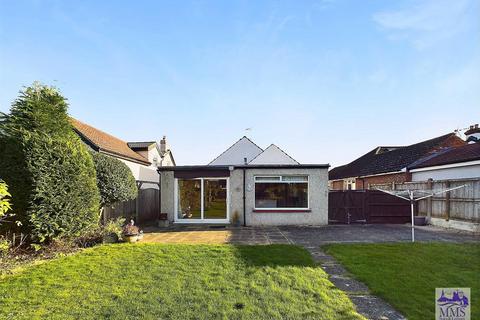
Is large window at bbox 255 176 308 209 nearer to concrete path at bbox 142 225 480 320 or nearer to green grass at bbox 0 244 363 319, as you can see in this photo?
concrete path at bbox 142 225 480 320

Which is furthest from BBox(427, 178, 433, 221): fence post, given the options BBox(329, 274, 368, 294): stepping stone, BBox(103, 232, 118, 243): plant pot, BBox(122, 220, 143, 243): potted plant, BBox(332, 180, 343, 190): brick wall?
BBox(103, 232, 118, 243): plant pot

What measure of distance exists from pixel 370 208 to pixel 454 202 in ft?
12.3

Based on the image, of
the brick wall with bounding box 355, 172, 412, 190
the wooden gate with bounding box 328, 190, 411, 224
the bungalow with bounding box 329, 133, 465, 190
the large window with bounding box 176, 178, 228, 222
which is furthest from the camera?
the bungalow with bounding box 329, 133, 465, 190

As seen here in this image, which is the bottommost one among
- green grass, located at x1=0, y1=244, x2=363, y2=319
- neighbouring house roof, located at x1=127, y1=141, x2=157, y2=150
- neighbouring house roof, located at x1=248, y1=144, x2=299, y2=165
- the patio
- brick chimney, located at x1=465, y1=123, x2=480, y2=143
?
the patio

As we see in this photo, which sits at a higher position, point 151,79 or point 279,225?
point 151,79

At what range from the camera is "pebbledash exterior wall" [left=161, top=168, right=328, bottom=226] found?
14.1 metres

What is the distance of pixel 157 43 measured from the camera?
35.6 ft

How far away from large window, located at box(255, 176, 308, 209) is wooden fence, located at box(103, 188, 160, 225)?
20.9 ft

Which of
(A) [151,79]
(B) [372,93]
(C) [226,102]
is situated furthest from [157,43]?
(B) [372,93]

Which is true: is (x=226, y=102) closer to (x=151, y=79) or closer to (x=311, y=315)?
(x=151, y=79)

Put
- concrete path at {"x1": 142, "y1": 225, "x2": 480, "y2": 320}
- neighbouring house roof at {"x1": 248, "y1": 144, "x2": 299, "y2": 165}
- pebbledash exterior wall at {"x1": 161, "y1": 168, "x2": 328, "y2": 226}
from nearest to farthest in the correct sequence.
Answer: concrete path at {"x1": 142, "y1": 225, "x2": 480, "y2": 320}
pebbledash exterior wall at {"x1": 161, "y1": 168, "x2": 328, "y2": 226}
neighbouring house roof at {"x1": 248, "y1": 144, "x2": 299, "y2": 165}

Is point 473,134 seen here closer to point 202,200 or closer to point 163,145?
point 202,200

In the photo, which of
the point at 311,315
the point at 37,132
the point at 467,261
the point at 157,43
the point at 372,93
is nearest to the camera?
the point at 311,315

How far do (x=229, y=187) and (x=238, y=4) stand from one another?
8337 millimetres
